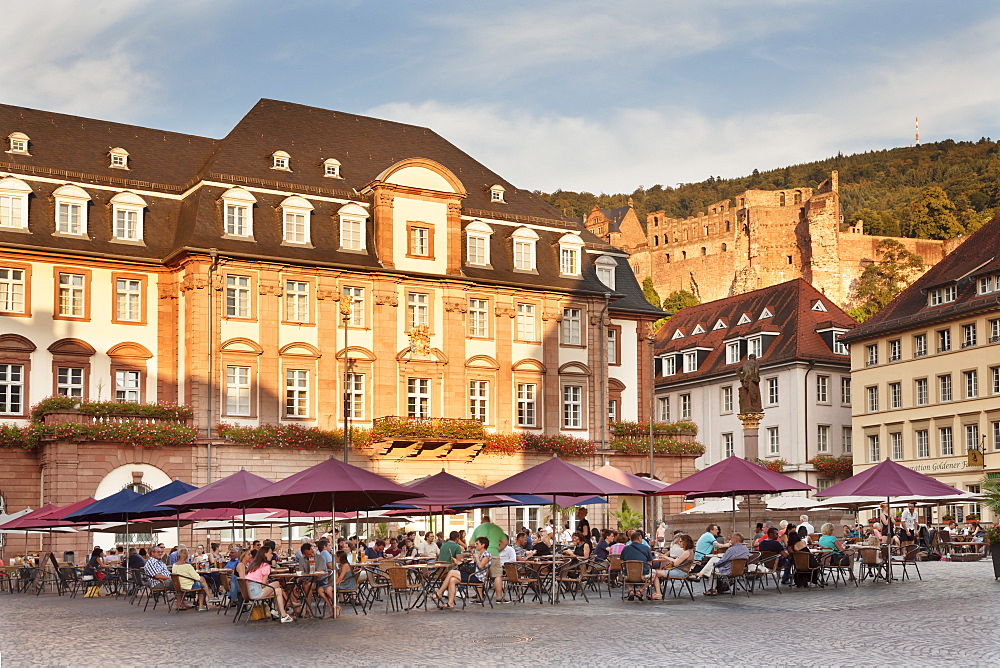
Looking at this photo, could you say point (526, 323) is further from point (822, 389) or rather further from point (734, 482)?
point (734, 482)

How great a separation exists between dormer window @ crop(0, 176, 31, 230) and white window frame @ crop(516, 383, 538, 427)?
61.5 ft

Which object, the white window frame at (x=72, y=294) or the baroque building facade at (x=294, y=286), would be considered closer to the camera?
the white window frame at (x=72, y=294)

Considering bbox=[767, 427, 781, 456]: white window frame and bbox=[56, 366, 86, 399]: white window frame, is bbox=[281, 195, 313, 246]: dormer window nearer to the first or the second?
bbox=[56, 366, 86, 399]: white window frame

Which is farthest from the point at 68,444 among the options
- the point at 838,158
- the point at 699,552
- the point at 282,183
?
the point at 838,158

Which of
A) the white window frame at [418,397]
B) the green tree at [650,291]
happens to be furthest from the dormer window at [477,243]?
the green tree at [650,291]

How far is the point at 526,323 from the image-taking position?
55844 mm

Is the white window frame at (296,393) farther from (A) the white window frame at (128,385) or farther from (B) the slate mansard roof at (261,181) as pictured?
(A) the white window frame at (128,385)

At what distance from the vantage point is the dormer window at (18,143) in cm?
5031

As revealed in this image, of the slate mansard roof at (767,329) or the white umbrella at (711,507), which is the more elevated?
the slate mansard roof at (767,329)

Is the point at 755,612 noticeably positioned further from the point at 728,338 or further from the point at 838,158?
the point at 838,158

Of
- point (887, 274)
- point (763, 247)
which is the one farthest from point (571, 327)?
point (763, 247)

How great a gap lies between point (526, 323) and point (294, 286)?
958 centimetres

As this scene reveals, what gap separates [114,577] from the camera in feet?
111

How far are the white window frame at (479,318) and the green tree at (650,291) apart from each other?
8403 cm
